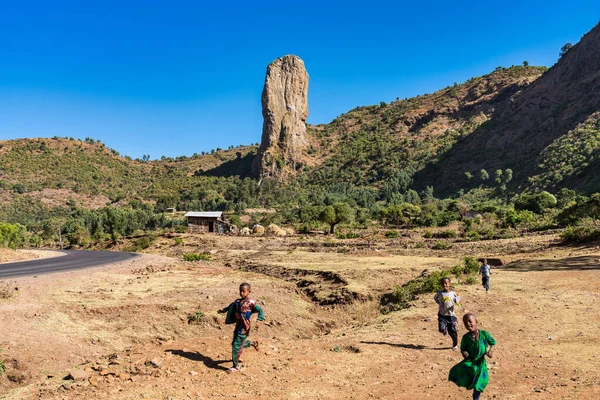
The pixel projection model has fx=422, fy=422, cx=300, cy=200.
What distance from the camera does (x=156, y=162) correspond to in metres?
157

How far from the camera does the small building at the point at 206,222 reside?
59.7 meters

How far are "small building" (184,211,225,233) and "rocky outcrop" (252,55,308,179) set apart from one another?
2249 inches

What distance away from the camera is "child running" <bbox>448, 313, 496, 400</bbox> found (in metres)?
5.44

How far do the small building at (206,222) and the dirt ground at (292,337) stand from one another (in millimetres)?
39459

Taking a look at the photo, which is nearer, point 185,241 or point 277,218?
point 185,241

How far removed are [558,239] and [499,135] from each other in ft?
242

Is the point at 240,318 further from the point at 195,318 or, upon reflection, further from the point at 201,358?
the point at 195,318

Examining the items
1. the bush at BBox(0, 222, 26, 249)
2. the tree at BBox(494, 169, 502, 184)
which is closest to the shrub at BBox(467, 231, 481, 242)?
the bush at BBox(0, 222, 26, 249)

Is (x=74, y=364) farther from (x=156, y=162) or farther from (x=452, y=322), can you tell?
(x=156, y=162)

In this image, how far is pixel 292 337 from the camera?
11688 mm

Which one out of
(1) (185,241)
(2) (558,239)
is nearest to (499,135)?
(2) (558,239)

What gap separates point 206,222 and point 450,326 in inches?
2149

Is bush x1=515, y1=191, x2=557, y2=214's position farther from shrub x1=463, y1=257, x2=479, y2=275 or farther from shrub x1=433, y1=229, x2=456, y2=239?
shrub x1=463, y1=257, x2=479, y2=275

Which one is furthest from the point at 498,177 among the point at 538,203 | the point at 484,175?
the point at 538,203
